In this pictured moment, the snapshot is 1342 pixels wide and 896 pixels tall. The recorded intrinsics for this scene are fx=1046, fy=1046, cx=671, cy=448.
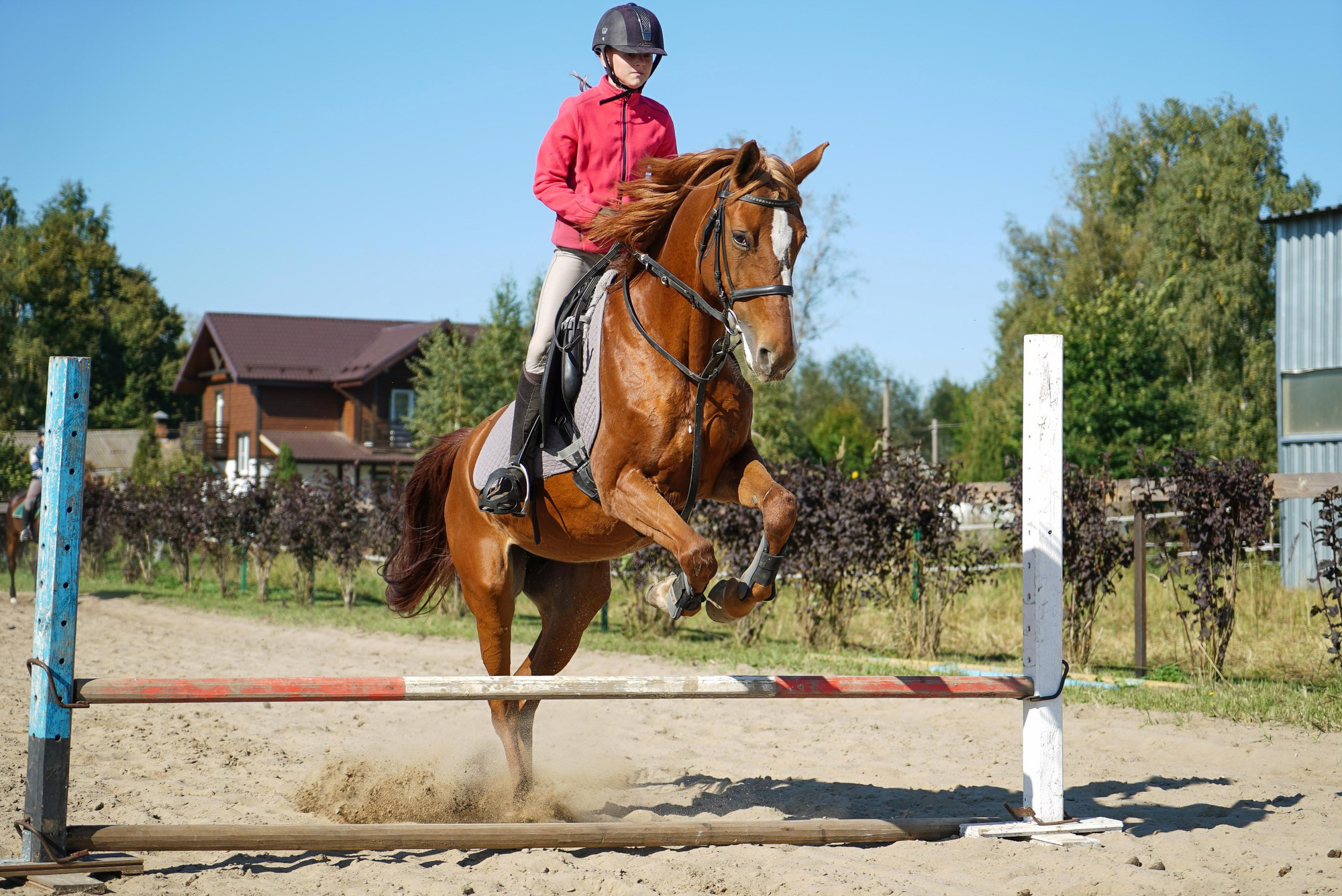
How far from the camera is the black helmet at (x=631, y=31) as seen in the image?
4402 millimetres

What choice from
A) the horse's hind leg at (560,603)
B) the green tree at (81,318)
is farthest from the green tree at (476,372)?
the horse's hind leg at (560,603)

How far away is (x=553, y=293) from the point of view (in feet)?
16.1

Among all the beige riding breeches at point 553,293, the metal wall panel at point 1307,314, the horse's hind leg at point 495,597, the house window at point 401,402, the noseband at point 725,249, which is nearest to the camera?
the noseband at point 725,249

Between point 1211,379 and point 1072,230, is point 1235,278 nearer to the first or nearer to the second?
point 1211,379

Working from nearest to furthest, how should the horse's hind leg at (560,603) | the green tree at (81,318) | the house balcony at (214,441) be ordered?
the horse's hind leg at (560,603)
the house balcony at (214,441)
the green tree at (81,318)

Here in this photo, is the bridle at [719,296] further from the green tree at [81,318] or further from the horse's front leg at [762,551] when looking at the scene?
the green tree at [81,318]

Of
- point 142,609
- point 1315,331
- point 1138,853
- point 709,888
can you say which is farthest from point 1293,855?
point 1315,331

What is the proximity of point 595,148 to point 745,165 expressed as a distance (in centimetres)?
108

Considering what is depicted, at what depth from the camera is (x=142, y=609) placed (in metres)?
14.9

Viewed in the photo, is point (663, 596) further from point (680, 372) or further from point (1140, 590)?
point (1140, 590)

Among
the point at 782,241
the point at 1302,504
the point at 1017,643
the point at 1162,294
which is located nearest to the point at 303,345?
the point at 1162,294

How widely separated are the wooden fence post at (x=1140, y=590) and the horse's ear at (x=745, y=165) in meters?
5.73

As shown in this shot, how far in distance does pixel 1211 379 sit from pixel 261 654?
2716 cm

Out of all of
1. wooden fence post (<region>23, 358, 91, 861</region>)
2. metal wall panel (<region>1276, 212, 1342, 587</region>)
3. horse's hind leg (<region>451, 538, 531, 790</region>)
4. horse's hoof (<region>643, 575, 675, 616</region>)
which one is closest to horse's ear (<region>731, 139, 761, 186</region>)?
horse's hoof (<region>643, 575, 675, 616</region>)
